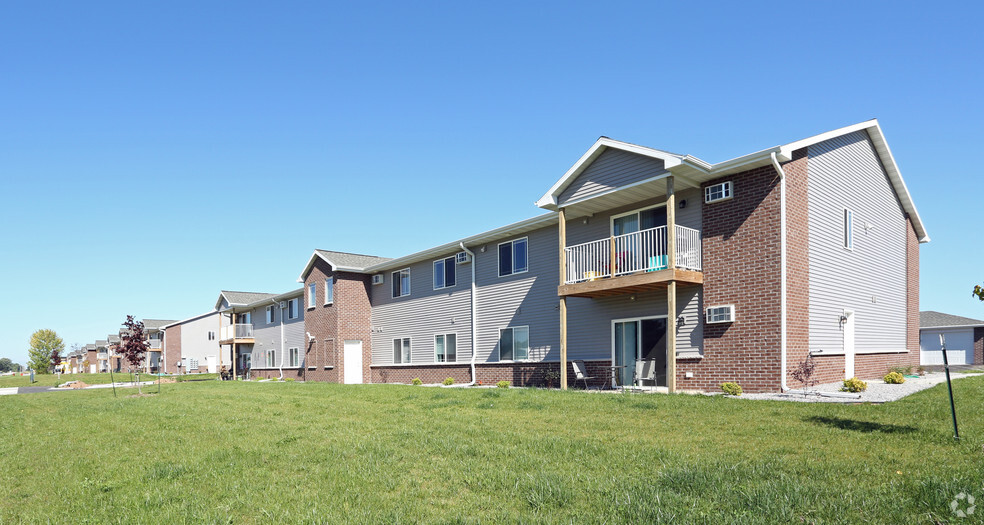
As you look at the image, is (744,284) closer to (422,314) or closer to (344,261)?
(422,314)

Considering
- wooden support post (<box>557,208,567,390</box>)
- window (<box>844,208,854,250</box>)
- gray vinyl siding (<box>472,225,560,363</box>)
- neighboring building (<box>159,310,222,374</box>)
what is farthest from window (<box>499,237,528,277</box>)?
neighboring building (<box>159,310,222,374</box>)

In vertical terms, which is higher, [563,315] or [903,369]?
[563,315]

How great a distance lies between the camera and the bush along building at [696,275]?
1416 cm

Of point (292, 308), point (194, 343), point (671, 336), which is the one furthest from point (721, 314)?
point (194, 343)

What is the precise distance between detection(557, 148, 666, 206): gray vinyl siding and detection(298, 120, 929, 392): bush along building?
0.14 ft

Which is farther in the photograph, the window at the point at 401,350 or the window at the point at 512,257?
the window at the point at 401,350

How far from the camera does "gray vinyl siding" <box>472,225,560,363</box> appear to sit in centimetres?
1936

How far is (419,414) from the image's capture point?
11.0 metres

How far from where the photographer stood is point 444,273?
24.2 m

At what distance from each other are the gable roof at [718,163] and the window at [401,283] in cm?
A: 1018

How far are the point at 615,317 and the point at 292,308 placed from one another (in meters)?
22.9

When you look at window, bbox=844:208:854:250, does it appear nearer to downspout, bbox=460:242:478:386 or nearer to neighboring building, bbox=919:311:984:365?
downspout, bbox=460:242:478:386

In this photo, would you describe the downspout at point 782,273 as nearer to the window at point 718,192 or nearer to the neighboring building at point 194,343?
→ the window at point 718,192

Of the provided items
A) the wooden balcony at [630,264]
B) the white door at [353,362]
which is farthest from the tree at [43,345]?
the wooden balcony at [630,264]
